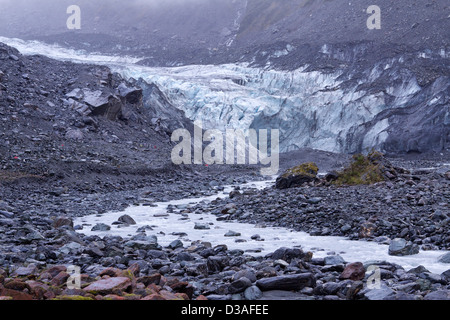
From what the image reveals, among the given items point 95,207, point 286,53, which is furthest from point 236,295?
point 286,53

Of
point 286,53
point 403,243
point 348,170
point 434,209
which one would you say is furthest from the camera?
point 286,53

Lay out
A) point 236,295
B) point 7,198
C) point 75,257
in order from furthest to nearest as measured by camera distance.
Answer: point 7,198, point 75,257, point 236,295

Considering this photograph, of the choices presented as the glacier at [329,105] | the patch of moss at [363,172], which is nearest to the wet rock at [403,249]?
the patch of moss at [363,172]

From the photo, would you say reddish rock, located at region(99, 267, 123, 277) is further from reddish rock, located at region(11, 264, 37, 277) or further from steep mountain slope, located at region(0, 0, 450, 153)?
steep mountain slope, located at region(0, 0, 450, 153)

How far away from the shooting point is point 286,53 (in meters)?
44.0

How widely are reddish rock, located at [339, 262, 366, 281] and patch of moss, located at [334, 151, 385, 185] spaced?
8154 millimetres

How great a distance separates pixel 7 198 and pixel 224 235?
6.84 meters

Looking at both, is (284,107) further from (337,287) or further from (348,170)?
(337,287)

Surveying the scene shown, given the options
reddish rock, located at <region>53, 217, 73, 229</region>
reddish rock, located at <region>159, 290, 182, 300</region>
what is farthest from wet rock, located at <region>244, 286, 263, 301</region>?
reddish rock, located at <region>53, 217, 73, 229</region>

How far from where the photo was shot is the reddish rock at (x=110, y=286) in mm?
3179

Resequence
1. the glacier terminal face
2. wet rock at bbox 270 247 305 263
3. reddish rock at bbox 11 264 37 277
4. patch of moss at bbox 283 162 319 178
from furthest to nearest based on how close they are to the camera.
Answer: the glacier terminal face
patch of moss at bbox 283 162 319 178
wet rock at bbox 270 247 305 263
reddish rock at bbox 11 264 37 277

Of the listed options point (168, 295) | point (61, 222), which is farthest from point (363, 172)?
point (168, 295)

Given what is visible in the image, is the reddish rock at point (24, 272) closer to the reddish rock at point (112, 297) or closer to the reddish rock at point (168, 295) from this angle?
the reddish rock at point (112, 297)

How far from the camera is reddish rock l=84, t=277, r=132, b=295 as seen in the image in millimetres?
3179
